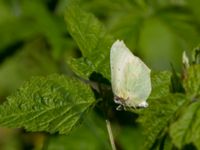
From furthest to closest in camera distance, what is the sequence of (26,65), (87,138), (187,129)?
(26,65)
(87,138)
(187,129)

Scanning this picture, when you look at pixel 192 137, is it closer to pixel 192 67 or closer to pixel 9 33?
pixel 192 67

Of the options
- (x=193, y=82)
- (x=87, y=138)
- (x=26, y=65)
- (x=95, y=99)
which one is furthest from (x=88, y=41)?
(x=26, y=65)

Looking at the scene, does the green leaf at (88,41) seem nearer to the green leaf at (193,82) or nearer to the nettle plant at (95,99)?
the nettle plant at (95,99)

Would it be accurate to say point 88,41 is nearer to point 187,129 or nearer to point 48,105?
point 48,105

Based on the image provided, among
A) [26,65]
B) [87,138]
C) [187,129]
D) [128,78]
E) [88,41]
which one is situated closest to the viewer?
[187,129]

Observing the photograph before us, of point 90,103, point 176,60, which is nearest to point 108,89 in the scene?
point 90,103

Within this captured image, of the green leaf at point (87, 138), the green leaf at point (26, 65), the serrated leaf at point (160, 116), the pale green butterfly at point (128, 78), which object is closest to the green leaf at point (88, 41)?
the pale green butterfly at point (128, 78)
